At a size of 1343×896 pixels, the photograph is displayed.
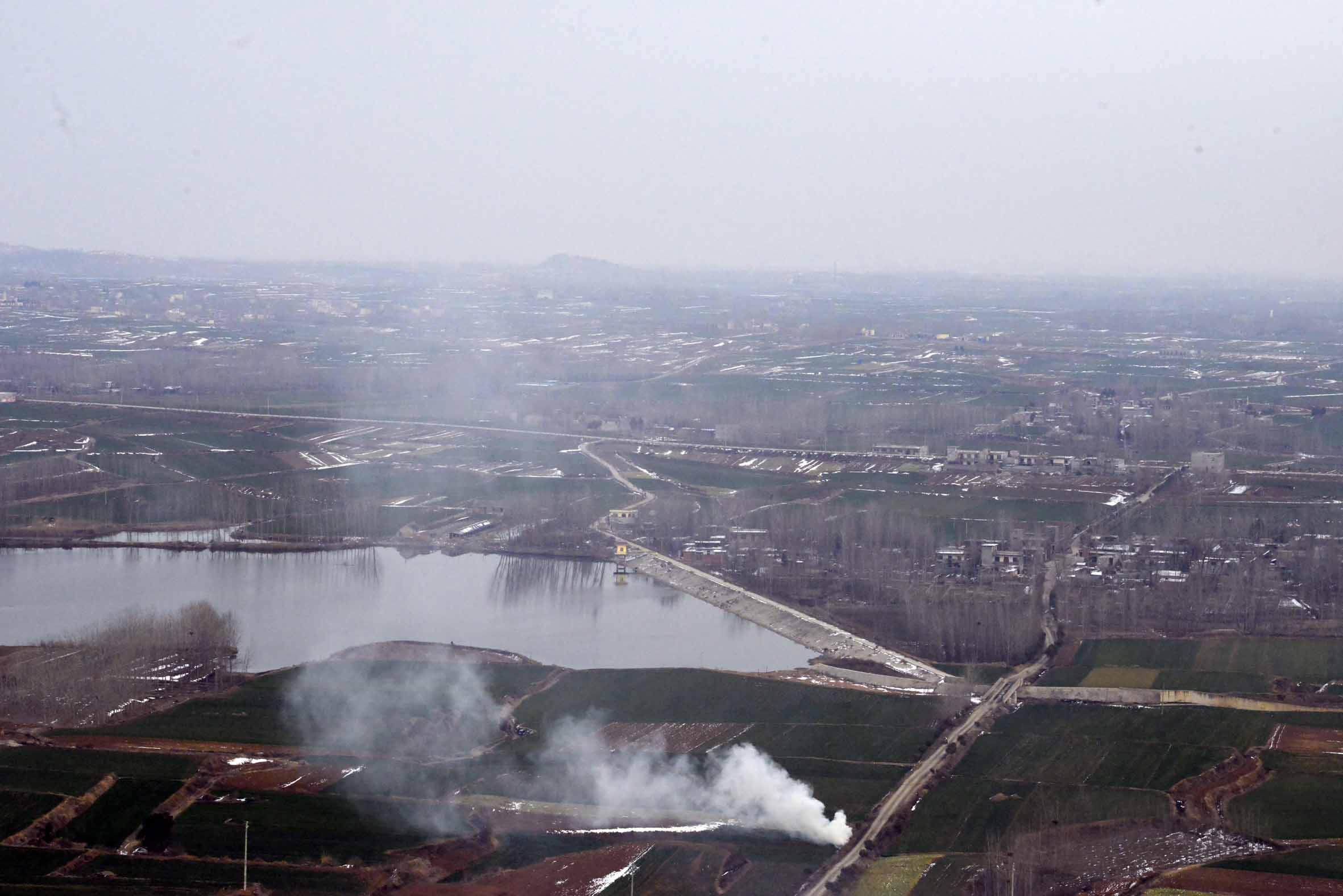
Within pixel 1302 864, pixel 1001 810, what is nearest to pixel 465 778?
pixel 1001 810

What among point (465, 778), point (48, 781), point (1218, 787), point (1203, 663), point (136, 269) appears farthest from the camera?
point (136, 269)

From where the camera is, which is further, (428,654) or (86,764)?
(428,654)

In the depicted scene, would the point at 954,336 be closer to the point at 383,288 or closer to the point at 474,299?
the point at 474,299

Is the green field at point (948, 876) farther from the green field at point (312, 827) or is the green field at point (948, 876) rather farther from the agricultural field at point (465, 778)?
the green field at point (312, 827)

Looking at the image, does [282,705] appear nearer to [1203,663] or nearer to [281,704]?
[281,704]

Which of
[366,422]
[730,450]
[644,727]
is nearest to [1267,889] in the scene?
[644,727]

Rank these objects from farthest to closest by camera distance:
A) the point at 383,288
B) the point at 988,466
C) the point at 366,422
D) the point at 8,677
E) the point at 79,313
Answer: the point at 383,288 → the point at 79,313 → the point at 366,422 → the point at 988,466 → the point at 8,677

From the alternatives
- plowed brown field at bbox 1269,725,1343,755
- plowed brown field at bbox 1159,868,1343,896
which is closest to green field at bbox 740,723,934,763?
plowed brown field at bbox 1159,868,1343,896
